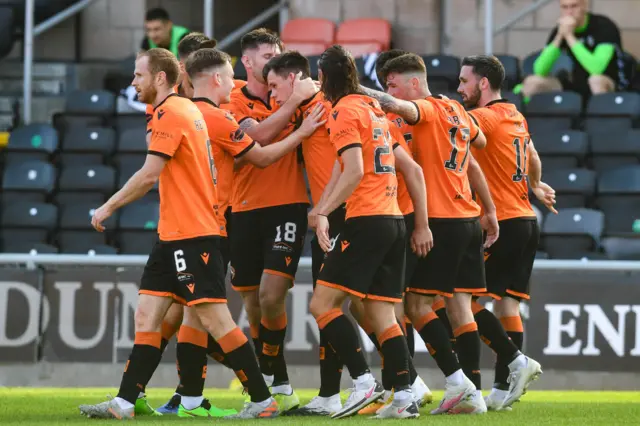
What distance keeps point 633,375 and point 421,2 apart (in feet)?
21.9

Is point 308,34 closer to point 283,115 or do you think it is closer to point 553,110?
point 553,110

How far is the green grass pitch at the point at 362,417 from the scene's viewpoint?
7.77 m

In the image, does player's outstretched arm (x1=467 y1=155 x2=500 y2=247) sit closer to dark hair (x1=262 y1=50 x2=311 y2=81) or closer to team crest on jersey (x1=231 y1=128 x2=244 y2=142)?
dark hair (x1=262 y1=50 x2=311 y2=81)

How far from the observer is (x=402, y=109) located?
8.16m

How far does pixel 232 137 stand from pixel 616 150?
6.81m

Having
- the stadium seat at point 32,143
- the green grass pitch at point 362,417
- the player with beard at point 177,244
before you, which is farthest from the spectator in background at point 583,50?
the player with beard at point 177,244

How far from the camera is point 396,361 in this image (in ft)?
25.4

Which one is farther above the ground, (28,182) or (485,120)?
(485,120)

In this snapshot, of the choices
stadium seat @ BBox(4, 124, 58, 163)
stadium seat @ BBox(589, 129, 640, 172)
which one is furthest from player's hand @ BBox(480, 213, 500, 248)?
stadium seat @ BBox(4, 124, 58, 163)

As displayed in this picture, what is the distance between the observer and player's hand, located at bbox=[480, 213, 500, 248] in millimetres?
8906

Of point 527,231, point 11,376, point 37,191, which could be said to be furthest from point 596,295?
point 37,191

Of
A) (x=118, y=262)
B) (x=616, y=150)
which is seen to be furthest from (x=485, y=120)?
(x=616, y=150)

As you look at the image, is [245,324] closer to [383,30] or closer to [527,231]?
[527,231]

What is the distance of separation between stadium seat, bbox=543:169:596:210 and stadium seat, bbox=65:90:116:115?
15.8 ft
